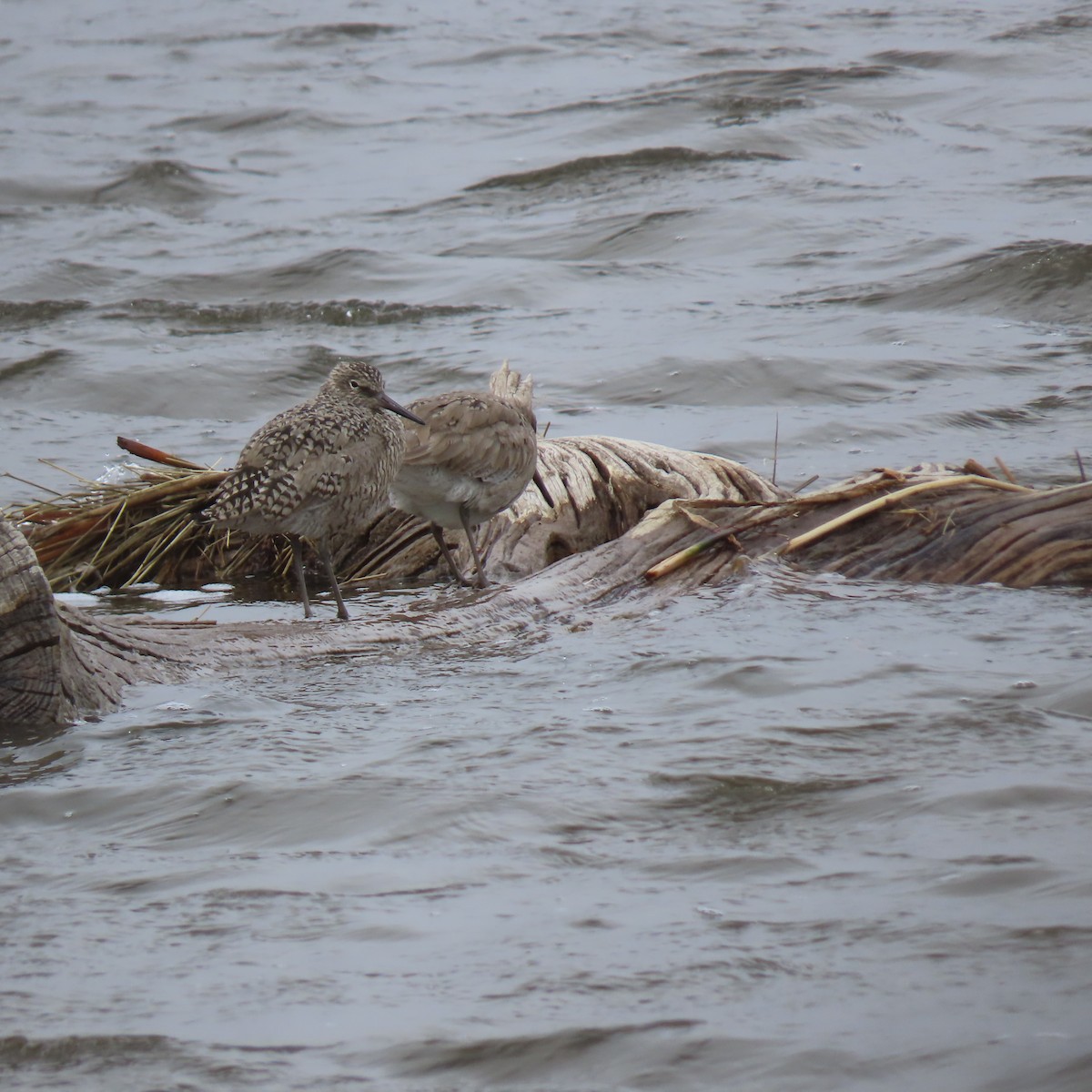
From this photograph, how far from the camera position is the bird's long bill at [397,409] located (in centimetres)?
696

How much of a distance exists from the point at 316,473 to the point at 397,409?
2.54 ft

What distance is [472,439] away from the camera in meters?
7.00

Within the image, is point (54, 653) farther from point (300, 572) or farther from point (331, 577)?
point (300, 572)

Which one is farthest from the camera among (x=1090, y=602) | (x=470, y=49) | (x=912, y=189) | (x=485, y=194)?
(x=470, y=49)

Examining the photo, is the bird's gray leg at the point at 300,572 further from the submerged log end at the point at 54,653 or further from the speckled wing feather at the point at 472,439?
the submerged log end at the point at 54,653

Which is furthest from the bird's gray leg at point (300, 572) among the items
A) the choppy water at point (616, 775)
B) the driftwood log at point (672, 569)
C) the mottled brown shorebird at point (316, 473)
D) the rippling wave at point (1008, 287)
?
the rippling wave at point (1008, 287)

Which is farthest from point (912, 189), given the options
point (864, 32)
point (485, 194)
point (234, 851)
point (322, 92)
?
point (234, 851)

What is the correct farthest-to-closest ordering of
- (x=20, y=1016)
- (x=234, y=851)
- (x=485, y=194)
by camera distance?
1. (x=485, y=194)
2. (x=234, y=851)
3. (x=20, y=1016)

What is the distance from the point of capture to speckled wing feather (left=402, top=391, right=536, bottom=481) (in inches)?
273

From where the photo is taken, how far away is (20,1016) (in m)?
3.70

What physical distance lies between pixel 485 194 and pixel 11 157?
6083 millimetres

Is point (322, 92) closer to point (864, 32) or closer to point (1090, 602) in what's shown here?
point (864, 32)

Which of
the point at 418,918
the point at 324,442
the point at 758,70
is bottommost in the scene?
the point at 418,918

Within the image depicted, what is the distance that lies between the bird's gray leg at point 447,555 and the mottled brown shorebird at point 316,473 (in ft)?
2.14
